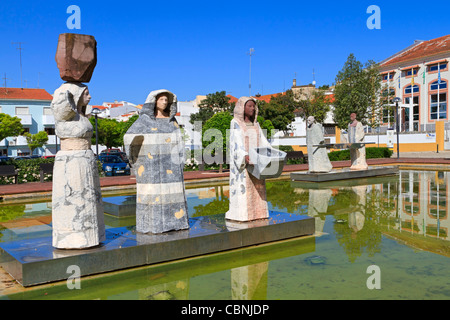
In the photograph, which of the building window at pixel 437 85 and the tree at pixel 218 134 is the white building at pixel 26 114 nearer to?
A: the tree at pixel 218 134

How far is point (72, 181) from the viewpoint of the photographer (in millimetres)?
5129

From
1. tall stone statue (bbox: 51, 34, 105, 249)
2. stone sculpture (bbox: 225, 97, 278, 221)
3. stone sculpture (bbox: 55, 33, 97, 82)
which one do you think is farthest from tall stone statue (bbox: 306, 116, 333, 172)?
tall stone statue (bbox: 51, 34, 105, 249)

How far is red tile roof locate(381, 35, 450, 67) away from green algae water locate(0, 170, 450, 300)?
39.2m

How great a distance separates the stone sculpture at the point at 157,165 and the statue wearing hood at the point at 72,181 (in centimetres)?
75

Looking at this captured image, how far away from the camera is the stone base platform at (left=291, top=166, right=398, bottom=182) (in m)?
14.8

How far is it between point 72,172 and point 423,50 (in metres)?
49.4

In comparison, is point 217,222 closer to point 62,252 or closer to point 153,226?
point 153,226

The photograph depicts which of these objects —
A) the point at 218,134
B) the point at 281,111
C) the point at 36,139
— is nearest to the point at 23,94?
the point at 36,139

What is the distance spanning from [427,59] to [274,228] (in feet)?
144

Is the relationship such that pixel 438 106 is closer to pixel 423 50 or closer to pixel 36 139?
pixel 423 50

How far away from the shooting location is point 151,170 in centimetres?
585

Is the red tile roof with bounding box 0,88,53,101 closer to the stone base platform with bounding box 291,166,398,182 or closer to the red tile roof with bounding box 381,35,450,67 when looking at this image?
the stone base platform with bounding box 291,166,398,182

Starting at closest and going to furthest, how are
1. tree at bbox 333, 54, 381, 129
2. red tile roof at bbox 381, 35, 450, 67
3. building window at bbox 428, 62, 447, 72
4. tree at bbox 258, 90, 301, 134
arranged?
tree at bbox 333, 54, 381, 129, building window at bbox 428, 62, 447, 72, tree at bbox 258, 90, 301, 134, red tile roof at bbox 381, 35, 450, 67

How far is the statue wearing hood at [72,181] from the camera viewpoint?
16.8 feet
